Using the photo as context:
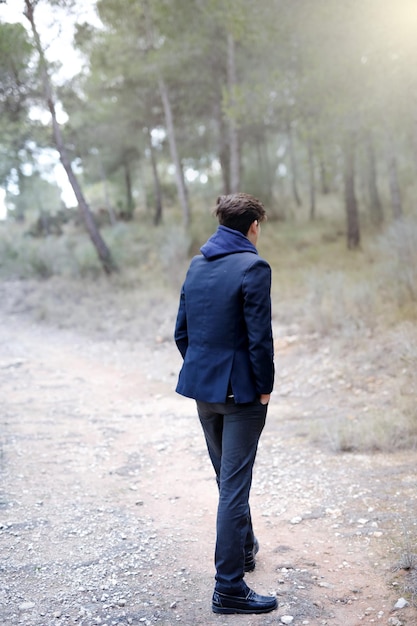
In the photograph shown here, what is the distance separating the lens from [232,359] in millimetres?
2861

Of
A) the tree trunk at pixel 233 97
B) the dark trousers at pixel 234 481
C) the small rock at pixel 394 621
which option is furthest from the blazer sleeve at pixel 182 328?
the tree trunk at pixel 233 97

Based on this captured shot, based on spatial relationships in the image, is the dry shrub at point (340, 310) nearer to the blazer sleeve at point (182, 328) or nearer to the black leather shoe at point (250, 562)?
the black leather shoe at point (250, 562)

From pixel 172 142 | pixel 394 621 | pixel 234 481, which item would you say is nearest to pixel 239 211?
pixel 234 481

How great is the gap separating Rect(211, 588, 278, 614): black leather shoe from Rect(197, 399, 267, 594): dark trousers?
39 millimetres

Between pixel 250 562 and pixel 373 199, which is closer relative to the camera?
pixel 250 562

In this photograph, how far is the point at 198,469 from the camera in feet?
17.5

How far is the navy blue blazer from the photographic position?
2.79 metres

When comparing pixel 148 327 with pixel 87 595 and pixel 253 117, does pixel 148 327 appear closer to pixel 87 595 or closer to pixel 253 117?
pixel 253 117

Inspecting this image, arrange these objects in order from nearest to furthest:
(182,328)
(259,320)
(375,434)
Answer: (259,320)
(182,328)
(375,434)

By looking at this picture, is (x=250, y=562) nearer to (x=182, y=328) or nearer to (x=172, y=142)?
(x=182, y=328)

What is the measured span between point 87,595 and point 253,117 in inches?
521

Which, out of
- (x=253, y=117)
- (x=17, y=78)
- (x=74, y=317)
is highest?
(x=17, y=78)

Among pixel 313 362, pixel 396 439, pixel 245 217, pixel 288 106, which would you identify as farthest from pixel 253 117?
pixel 245 217

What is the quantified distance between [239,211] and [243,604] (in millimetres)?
2024
